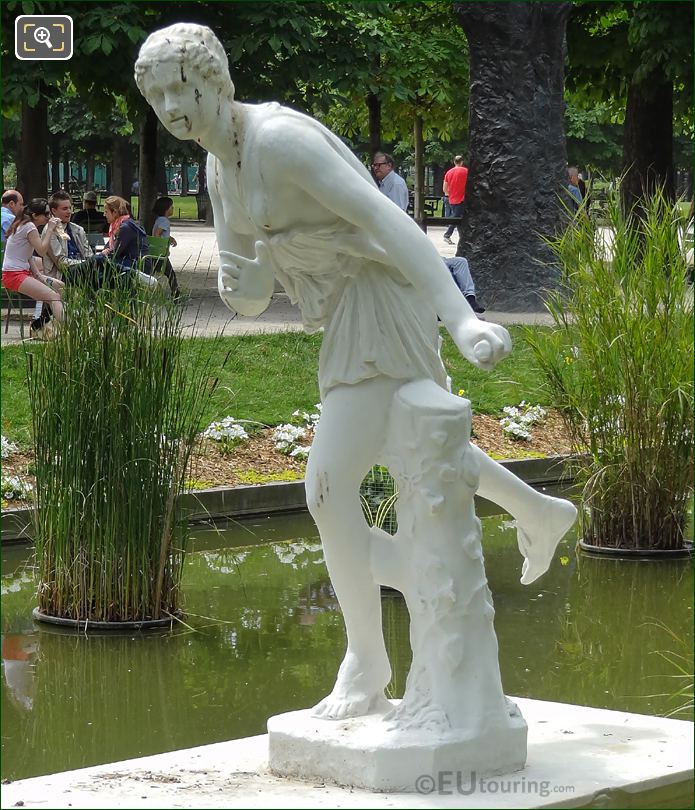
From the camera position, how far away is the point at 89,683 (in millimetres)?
6512

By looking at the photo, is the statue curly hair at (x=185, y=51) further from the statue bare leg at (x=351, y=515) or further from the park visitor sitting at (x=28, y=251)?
the park visitor sitting at (x=28, y=251)

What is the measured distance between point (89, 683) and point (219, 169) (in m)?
2.58

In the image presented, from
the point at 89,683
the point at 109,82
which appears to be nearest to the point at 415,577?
the point at 89,683

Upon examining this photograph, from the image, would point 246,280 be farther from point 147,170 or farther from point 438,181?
point 438,181

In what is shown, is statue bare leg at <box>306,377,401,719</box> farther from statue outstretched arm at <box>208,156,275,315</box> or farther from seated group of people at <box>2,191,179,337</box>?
seated group of people at <box>2,191,179,337</box>

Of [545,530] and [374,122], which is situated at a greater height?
[374,122]

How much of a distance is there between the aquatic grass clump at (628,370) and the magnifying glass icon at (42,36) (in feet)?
32.0

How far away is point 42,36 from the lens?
17562 millimetres

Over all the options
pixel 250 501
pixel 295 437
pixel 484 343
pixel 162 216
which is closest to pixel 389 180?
pixel 162 216

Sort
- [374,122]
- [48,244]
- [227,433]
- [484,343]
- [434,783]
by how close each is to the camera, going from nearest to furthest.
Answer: [484,343] < [434,783] < [227,433] < [48,244] < [374,122]

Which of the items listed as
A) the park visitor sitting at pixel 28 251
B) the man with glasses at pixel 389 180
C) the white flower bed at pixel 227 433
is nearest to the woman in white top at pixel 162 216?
the man with glasses at pixel 389 180

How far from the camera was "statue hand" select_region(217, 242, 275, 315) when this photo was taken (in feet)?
15.6

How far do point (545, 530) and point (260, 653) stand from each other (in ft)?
7.35

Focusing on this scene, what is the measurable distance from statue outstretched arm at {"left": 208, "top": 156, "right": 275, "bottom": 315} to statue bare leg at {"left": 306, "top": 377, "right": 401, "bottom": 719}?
37 cm
